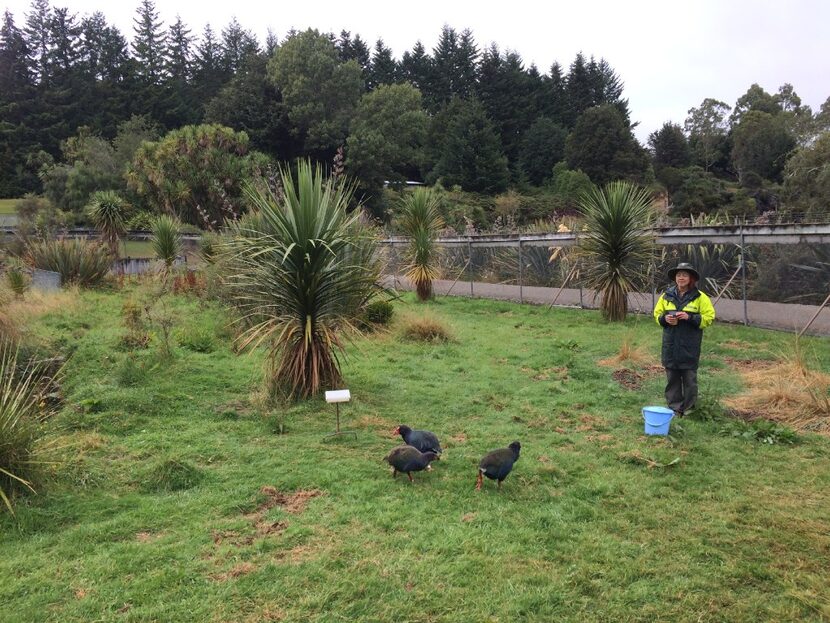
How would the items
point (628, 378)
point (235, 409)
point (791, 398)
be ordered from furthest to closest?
point (628, 378)
point (235, 409)
point (791, 398)

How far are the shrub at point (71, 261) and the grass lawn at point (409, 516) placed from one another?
1008cm

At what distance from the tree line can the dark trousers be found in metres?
22.7

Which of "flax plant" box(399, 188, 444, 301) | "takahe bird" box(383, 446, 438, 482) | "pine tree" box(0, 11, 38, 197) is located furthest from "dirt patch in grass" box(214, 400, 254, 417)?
"pine tree" box(0, 11, 38, 197)

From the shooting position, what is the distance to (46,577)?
118 inches

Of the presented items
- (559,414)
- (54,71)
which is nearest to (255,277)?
(559,414)

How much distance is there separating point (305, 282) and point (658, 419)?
3.56 meters

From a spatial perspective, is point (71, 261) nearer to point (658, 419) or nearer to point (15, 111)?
point (658, 419)

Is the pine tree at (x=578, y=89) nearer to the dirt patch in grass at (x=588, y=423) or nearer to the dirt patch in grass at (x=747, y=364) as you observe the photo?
the dirt patch in grass at (x=747, y=364)

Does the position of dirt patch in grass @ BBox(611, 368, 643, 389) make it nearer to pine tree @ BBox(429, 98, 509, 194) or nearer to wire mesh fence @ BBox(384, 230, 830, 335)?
wire mesh fence @ BBox(384, 230, 830, 335)

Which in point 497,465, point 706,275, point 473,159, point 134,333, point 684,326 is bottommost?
point 497,465

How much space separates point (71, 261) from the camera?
15.5 m

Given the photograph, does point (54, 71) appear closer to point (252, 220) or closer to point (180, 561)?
point (252, 220)

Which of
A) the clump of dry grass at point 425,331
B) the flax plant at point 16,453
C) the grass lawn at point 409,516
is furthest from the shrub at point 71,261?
the flax plant at point 16,453

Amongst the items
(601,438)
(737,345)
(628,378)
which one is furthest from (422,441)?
(737,345)
